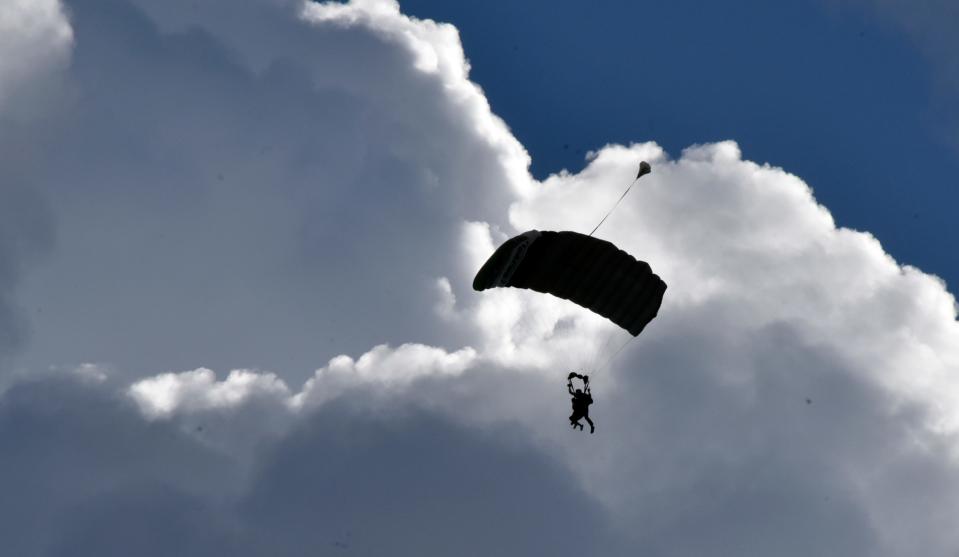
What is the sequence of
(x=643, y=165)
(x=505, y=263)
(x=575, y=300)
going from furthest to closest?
(x=575, y=300)
(x=505, y=263)
(x=643, y=165)

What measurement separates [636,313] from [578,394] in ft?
11.2

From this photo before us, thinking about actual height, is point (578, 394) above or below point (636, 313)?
below

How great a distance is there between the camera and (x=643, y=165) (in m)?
31.0

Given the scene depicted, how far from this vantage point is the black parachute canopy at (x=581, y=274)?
1334 inches

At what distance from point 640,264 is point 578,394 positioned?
5053 mm

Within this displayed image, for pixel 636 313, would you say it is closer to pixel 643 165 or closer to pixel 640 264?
pixel 640 264

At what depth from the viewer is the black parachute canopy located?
33.9 metres

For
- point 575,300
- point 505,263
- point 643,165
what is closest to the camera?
point 643,165

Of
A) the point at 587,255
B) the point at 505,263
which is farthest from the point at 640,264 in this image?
the point at 505,263

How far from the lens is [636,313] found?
117 feet

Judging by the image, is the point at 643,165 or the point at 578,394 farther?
the point at 578,394

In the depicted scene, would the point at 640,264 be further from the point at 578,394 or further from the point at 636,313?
the point at 578,394

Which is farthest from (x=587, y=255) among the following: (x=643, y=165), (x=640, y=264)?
(x=643, y=165)

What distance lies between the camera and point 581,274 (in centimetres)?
3522
